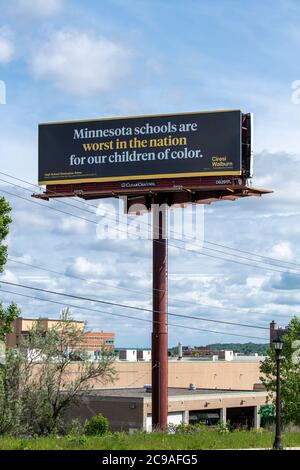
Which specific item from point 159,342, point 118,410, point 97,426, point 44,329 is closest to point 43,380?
point 44,329

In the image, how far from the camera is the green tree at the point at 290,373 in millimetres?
60312

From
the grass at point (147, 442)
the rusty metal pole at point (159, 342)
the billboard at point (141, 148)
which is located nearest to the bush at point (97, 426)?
the rusty metal pole at point (159, 342)

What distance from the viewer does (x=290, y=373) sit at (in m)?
62.3

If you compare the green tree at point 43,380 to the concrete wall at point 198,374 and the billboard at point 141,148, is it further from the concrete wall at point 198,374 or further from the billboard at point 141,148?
the concrete wall at point 198,374

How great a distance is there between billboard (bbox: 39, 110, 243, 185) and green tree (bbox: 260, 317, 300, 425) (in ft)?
50.9

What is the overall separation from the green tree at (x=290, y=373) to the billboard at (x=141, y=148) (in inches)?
611

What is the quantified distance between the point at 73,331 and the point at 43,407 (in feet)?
14.6

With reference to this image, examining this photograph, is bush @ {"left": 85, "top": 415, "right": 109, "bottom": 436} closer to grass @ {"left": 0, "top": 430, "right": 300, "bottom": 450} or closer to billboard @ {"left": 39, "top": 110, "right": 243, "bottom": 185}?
billboard @ {"left": 39, "top": 110, "right": 243, "bottom": 185}

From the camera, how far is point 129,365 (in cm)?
8675

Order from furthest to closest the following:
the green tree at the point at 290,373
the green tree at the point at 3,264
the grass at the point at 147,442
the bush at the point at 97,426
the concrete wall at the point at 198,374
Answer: the concrete wall at the point at 198,374 → the green tree at the point at 290,373 → the bush at the point at 97,426 → the green tree at the point at 3,264 → the grass at the point at 147,442

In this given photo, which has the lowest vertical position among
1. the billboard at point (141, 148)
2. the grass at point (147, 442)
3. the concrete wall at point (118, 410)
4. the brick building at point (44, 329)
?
the concrete wall at point (118, 410)

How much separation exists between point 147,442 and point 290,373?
39.5 meters
